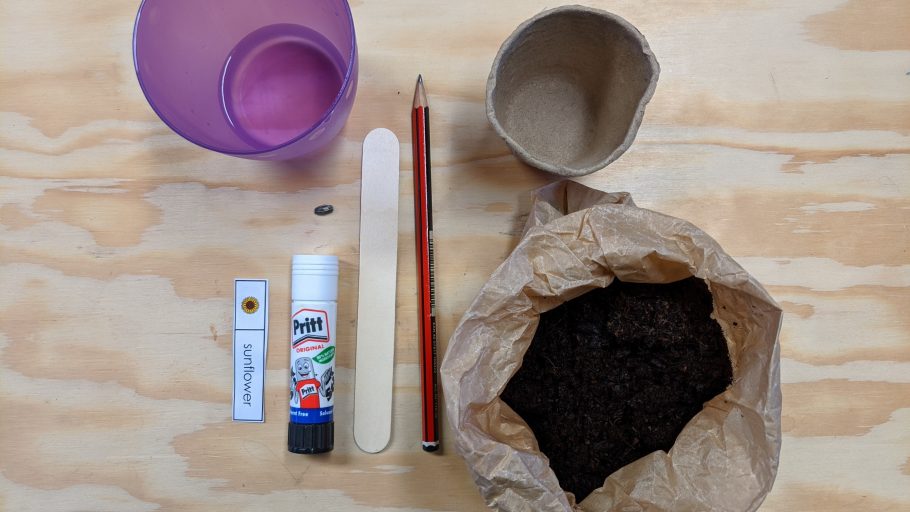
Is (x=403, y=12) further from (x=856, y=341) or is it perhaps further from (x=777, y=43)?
(x=856, y=341)

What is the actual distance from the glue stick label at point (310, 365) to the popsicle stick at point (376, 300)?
4 cm

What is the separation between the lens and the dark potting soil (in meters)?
0.61

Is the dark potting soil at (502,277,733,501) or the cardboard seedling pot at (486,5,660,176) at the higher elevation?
the cardboard seedling pot at (486,5,660,176)

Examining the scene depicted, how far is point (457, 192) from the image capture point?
0.72 metres

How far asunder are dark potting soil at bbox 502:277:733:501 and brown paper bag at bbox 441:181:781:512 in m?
0.02

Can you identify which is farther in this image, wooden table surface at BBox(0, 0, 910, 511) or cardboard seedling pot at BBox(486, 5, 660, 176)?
wooden table surface at BBox(0, 0, 910, 511)

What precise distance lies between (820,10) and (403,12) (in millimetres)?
538

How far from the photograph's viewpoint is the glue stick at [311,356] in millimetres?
667

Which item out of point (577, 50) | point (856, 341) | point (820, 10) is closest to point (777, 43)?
point (820, 10)

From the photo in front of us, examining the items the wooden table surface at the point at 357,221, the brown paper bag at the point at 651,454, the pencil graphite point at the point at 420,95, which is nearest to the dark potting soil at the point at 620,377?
the brown paper bag at the point at 651,454

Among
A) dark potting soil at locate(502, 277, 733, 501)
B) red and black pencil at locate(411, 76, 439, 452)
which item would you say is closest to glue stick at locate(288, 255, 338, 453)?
red and black pencil at locate(411, 76, 439, 452)

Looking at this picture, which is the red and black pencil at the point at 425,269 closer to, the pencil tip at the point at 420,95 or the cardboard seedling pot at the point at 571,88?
the pencil tip at the point at 420,95

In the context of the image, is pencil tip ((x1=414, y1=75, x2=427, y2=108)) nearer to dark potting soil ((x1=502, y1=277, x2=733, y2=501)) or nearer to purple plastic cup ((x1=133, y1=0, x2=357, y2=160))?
purple plastic cup ((x1=133, y1=0, x2=357, y2=160))

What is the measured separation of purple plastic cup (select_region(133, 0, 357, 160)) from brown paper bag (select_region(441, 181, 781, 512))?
28cm
